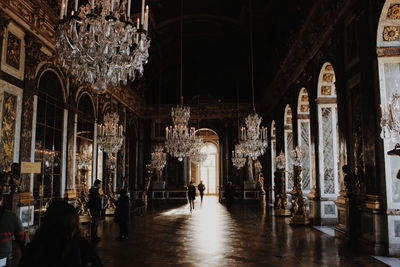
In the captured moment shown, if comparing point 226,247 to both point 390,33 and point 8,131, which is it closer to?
point 390,33

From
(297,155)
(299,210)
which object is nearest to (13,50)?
(297,155)

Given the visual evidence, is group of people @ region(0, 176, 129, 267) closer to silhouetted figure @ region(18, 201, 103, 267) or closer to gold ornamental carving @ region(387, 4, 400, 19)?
silhouetted figure @ region(18, 201, 103, 267)

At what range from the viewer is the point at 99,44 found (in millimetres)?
4371

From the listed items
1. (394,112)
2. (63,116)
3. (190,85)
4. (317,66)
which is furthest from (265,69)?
(394,112)

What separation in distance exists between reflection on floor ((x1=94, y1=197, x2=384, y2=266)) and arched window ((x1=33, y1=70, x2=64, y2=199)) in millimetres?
2049

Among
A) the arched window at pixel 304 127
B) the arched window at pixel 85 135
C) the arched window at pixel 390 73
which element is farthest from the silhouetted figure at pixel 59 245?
the arched window at pixel 304 127

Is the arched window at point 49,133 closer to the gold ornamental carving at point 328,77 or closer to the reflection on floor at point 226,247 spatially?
the reflection on floor at point 226,247

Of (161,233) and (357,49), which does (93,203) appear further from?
(357,49)

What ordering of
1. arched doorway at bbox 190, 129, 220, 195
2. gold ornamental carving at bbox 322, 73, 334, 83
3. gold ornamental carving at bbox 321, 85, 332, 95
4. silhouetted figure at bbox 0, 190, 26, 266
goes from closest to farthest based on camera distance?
silhouetted figure at bbox 0, 190, 26, 266
gold ornamental carving at bbox 322, 73, 334, 83
gold ornamental carving at bbox 321, 85, 332, 95
arched doorway at bbox 190, 129, 220, 195

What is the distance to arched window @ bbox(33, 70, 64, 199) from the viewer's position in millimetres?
9320

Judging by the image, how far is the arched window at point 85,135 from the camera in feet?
36.4

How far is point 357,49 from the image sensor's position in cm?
709

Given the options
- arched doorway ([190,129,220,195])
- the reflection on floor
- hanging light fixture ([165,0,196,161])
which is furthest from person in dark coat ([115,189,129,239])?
arched doorway ([190,129,220,195])

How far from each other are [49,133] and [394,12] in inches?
346
